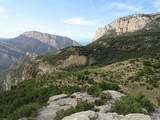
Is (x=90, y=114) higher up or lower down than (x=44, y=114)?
higher up

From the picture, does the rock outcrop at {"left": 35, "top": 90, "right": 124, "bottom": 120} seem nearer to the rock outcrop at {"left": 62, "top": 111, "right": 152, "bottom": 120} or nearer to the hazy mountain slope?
the rock outcrop at {"left": 62, "top": 111, "right": 152, "bottom": 120}

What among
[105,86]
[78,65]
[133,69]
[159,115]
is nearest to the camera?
[159,115]

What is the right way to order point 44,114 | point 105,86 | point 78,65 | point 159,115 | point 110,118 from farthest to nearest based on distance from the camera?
point 78,65 → point 105,86 → point 44,114 → point 159,115 → point 110,118

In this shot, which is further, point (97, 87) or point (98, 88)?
point (97, 87)

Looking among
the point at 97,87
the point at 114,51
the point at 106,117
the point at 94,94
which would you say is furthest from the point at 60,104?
the point at 114,51

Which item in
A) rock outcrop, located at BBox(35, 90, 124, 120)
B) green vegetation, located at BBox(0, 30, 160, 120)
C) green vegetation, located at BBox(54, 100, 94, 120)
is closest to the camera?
green vegetation, located at BBox(54, 100, 94, 120)

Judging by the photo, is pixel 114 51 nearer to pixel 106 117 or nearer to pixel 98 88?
pixel 98 88

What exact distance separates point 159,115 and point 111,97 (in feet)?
22.5

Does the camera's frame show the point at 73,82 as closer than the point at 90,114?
No

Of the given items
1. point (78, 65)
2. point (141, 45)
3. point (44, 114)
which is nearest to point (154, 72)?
point (44, 114)

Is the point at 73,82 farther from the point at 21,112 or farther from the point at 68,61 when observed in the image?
the point at 68,61

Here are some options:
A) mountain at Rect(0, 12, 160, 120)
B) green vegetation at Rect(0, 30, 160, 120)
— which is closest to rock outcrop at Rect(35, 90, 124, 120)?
mountain at Rect(0, 12, 160, 120)

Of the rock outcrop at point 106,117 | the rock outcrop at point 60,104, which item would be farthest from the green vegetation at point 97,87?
the rock outcrop at point 106,117

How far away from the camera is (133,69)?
162 ft
